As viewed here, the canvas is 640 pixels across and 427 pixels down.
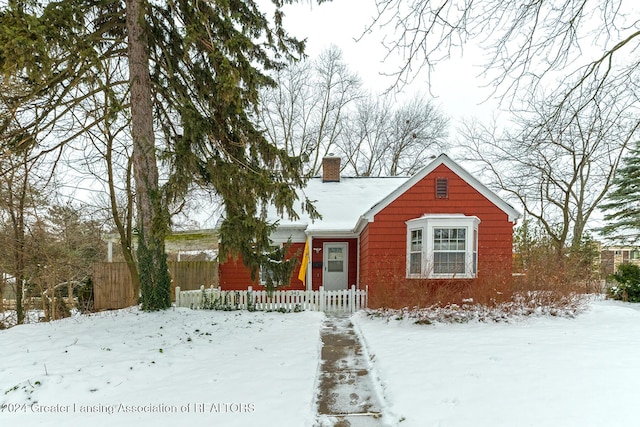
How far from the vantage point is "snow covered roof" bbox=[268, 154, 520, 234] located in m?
10.9

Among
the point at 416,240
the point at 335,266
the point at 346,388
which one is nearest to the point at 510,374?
the point at 346,388

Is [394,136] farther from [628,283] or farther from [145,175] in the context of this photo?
[145,175]

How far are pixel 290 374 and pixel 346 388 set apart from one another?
0.79m

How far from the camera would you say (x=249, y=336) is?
22.6ft

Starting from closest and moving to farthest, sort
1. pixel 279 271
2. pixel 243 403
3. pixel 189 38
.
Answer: pixel 243 403, pixel 189 38, pixel 279 271

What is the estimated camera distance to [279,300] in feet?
34.5

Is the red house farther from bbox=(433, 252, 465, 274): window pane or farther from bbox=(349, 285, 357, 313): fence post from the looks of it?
bbox=(349, 285, 357, 313): fence post

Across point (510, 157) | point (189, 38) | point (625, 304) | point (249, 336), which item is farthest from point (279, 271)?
point (510, 157)

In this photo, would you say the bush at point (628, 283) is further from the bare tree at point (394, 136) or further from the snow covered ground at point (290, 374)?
the bare tree at point (394, 136)

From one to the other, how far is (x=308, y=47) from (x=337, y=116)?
648 inches

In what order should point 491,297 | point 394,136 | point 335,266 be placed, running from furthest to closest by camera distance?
point 394,136, point 335,266, point 491,297

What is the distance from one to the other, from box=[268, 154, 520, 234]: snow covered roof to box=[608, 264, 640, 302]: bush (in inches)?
199

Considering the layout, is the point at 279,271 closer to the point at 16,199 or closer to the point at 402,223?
the point at 402,223

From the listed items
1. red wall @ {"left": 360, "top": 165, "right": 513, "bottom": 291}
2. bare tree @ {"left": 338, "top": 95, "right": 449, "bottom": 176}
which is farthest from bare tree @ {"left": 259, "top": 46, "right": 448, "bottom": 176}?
red wall @ {"left": 360, "top": 165, "right": 513, "bottom": 291}
